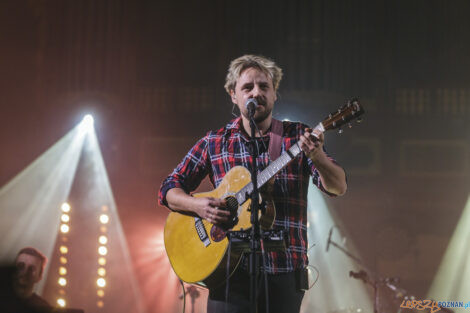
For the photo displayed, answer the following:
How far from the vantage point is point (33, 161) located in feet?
34.6

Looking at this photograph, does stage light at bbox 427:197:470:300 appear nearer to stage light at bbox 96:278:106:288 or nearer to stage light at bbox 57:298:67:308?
stage light at bbox 96:278:106:288

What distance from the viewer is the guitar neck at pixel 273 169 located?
2.83 metres

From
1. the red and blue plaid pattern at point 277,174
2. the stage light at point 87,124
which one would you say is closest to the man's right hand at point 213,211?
the red and blue plaid pattern at point 277,174

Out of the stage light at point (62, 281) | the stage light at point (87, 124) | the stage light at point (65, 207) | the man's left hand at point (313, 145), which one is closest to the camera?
the man's left hand at point (313, 145)

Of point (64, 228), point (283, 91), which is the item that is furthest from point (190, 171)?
point (64, 228)

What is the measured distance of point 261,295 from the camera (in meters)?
2.72

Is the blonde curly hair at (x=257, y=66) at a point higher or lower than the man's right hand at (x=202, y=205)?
higher

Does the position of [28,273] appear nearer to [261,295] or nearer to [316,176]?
[261,295]

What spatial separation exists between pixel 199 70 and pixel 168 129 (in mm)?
1453

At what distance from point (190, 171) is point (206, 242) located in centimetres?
61

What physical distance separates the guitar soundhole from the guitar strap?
0.54 m

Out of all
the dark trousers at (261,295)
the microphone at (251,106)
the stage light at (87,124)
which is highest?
the stage light at (87,124)

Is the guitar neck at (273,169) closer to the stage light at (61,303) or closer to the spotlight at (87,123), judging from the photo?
the stage light at (61,303)

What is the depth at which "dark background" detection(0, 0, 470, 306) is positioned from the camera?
32.8 feet
